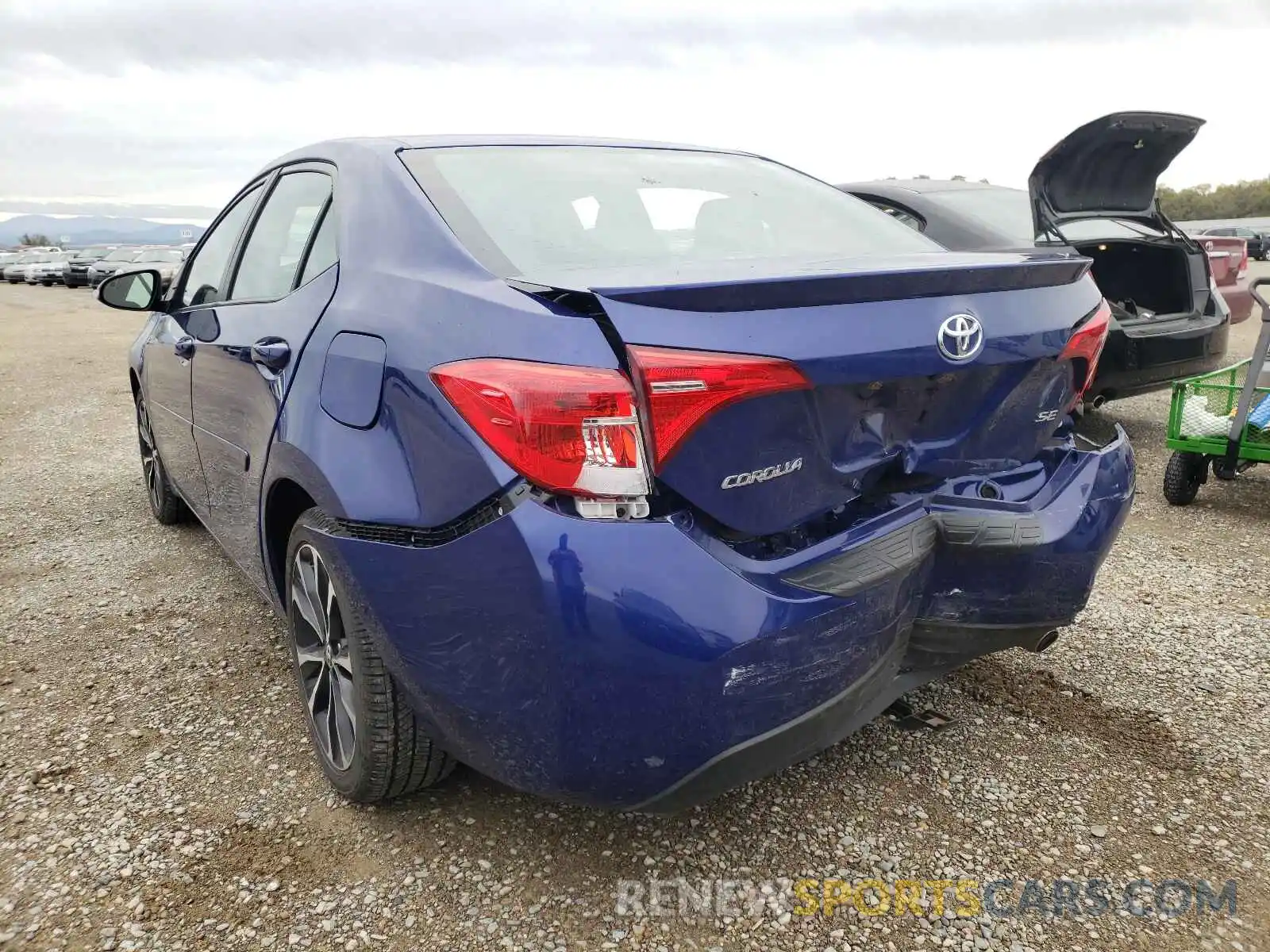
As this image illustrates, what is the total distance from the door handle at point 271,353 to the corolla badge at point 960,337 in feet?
5.03

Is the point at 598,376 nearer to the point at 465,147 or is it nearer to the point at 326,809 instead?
the point at 465,147

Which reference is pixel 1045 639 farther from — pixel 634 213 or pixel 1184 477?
pixel 1184 477

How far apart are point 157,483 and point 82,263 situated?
1433 inches

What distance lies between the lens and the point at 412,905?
1.99 metres

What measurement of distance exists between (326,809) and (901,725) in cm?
153

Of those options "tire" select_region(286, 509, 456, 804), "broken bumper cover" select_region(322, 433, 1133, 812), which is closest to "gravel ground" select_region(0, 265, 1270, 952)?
"tire" select_region(286, 509, 456, 804)

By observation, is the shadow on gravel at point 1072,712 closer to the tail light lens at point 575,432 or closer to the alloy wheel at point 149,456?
the tail light lens at point 575,432

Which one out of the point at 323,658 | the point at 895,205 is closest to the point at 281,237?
the point at 323,658

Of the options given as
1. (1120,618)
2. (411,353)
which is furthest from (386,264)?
(1120,618)

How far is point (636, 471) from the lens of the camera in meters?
1.61

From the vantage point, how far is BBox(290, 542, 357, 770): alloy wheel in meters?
2.23

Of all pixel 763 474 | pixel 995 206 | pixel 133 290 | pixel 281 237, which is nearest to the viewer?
pixel 763 474

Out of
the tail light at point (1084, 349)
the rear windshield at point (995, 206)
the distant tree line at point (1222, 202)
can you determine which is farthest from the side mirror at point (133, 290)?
the distant tree line at point (1222, 202)

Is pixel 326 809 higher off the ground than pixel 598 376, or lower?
lower
